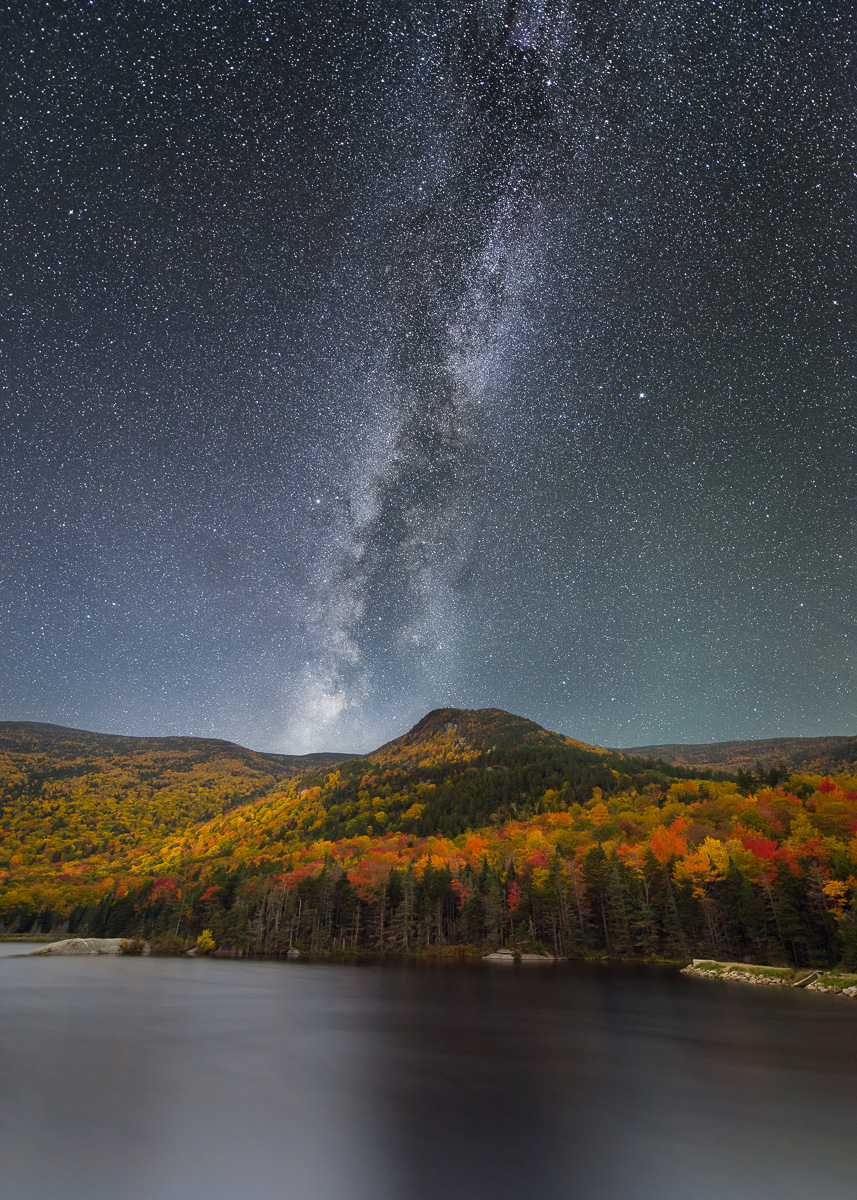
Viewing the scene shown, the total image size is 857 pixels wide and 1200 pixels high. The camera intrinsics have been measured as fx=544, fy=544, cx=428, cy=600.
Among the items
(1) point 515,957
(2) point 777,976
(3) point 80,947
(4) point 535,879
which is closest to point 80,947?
(3) point 80,947

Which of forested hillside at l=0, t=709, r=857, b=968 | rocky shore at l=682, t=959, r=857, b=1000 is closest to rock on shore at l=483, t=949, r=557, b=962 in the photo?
forested hillside at l=0, t=709, r=857, b=968

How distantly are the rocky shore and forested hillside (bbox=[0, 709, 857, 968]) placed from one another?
251 centimetres

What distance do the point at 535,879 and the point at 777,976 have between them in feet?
101

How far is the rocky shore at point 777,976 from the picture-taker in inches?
1422

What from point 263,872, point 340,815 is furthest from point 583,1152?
point 340,815

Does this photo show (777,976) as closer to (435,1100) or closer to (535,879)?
(535,879)

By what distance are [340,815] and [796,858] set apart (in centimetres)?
12379

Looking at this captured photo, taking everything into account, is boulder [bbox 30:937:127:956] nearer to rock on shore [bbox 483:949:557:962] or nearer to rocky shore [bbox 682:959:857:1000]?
rock on shore [bbox 483:949:557:962]

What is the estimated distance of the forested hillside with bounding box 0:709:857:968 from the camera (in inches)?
1994

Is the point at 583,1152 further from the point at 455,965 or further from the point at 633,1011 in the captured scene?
the point at 455,965

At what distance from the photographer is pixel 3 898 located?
103875 mm

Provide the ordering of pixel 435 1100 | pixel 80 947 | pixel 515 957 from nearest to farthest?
pixel 435 1100 < pixel 515 957 < pixel 80 947

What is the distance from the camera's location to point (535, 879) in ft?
225

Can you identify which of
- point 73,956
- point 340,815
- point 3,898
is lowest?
point 73,956
